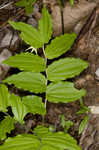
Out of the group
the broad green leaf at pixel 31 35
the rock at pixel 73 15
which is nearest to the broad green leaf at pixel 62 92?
the broad green leaf at pixel 31 35

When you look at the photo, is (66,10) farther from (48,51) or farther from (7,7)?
(48,51)

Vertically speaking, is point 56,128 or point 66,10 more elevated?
point 66,10

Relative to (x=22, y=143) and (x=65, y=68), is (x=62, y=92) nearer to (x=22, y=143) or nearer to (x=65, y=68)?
(x=65, y=68)

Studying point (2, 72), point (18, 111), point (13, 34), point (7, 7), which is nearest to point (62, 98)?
point (18, 111)

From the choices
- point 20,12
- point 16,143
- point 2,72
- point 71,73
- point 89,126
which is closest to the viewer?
point 16,143

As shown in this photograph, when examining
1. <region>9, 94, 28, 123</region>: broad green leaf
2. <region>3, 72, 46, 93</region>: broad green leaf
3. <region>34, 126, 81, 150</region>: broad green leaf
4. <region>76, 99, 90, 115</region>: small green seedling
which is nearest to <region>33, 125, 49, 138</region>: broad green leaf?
<region>34, 126, 81, 150</region>: broad green leaf

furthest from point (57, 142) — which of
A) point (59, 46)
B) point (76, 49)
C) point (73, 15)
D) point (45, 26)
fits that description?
point (73, 15)
